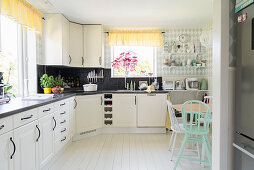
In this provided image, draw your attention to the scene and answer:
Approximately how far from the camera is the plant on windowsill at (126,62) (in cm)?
432

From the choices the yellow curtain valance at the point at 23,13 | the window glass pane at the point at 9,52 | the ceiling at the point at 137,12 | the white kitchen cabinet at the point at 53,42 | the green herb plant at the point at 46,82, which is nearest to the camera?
the yellow curtain valance at the point at 23,13

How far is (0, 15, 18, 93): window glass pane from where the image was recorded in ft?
8.56

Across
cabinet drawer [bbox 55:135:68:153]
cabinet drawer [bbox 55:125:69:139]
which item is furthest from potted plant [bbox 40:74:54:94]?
cabinet drawer [bbox 55:135:68:153]

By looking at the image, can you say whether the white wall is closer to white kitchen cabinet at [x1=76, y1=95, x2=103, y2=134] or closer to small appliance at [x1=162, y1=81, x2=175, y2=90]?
white kitchen cabinet at [x1=76, y1=95, x2=103, y2=134]

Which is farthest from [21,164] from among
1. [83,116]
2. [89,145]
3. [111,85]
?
[111,85]

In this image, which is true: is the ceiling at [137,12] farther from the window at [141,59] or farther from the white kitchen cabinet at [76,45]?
the window at [141,59]

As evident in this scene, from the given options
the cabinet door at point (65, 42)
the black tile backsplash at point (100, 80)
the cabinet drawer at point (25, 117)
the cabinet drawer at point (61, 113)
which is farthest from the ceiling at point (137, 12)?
the cabinet drawer at point (25, 117)

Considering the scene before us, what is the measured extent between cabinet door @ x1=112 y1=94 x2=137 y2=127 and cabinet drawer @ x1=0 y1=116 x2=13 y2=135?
96.2 inches

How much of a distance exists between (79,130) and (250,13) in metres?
3.22

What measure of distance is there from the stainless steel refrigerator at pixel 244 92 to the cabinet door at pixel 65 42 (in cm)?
303

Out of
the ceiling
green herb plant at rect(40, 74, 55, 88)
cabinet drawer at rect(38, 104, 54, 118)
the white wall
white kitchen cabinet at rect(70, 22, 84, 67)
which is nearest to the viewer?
the white wall

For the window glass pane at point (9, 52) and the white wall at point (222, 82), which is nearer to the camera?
the white wall at point (222, 82)

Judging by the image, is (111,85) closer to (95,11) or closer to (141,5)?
(95,11)

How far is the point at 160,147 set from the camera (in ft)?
10.3
